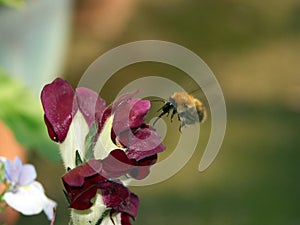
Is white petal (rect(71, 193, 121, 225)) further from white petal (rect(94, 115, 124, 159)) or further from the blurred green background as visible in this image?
the blurred green background

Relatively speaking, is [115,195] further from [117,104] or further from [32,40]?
[32,40]

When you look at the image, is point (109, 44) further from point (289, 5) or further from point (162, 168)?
point (162, 168)

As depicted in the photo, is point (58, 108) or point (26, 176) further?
point (26, 176)

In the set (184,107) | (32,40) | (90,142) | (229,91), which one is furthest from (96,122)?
(229,91)

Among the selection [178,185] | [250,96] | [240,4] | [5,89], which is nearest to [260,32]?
[240,4]

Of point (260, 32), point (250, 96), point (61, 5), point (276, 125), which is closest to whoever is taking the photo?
point (61, 5)

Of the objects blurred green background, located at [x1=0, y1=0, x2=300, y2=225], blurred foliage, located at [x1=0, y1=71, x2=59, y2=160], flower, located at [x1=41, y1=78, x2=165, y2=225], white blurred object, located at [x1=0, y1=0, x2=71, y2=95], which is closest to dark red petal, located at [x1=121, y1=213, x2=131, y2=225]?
flower, located at [x1=41, y1=78, x2=165, y2=225]
